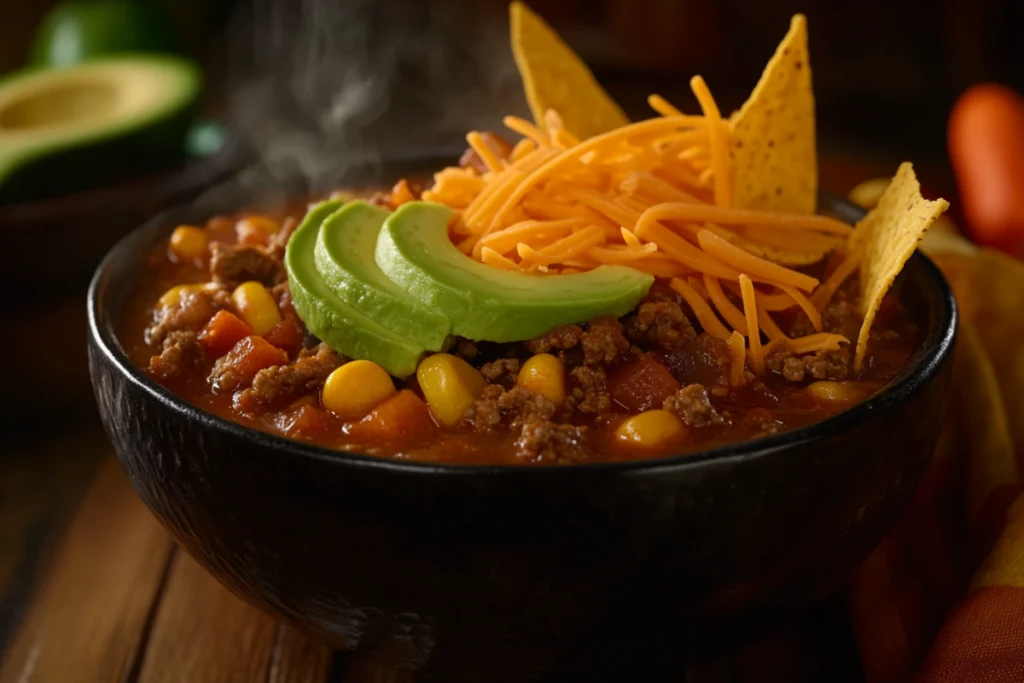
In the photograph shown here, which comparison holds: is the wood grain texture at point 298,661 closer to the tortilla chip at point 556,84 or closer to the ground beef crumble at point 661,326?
the ground beef crumble at point 661,326

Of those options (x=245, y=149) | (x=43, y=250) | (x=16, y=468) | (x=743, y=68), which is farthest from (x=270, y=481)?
(x=743, y=68)

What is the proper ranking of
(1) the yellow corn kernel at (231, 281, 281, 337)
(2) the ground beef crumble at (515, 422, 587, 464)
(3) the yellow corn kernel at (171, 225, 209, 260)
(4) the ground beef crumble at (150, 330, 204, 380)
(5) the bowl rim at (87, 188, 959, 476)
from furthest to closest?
(3) the yellow corn kernel at (171, 225, 209, 260) < (1) the yellow corn kernel at (231, 281, 281, 337) < (4) the ground beef crumble at (150, 330, 204, 380) < (2) the ground beef crumble at (515, 422, 587, 464) < (5) the bowl rim at (87, 188, 959, 476)

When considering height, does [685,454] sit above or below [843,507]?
above

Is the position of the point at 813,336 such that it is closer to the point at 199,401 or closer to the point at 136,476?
the point at 199,401

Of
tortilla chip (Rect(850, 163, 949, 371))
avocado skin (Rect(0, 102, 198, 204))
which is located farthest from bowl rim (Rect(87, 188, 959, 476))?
avocado skin (Rect(0, 102, 198, 204))

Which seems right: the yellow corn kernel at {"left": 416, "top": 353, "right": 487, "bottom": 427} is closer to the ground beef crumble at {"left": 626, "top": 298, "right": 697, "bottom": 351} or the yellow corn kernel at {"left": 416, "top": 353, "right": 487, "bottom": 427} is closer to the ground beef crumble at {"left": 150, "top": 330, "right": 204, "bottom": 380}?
the ground beef crumble at {"left": 626, "top": 298, "right": 697, "bottom": 351}

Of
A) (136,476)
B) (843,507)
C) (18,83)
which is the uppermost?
(843,507)
